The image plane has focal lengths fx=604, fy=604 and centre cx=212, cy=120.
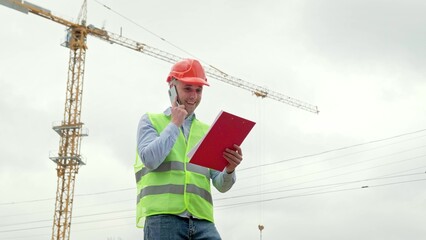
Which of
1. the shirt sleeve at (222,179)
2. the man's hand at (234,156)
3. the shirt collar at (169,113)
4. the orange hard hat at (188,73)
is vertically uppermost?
the orange hard hat at (188,73)

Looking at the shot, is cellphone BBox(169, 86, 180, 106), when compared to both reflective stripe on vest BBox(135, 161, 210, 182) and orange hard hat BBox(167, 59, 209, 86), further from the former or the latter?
reflective stripe on vest BBox(135, 161, 210, 182)

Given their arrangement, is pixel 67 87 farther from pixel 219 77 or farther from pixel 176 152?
pixel 176 152

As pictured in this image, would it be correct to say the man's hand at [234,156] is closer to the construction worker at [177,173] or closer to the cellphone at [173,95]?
the construction worker at [177,173]

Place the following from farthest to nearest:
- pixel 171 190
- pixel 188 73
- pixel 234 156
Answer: pixel 188 73 → pixel 234 156 → pixel 171 190

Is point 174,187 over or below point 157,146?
below

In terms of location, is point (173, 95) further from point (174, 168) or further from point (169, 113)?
point (174, 168)

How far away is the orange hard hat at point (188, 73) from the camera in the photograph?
406 cm

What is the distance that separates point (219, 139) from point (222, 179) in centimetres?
41

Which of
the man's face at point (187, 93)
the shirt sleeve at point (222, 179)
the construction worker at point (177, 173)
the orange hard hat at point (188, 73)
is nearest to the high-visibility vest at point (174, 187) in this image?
the construction worker at point (177, 173)

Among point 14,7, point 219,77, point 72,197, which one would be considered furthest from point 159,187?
point 219,77

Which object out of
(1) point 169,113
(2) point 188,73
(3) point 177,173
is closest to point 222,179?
(3) point 177,173

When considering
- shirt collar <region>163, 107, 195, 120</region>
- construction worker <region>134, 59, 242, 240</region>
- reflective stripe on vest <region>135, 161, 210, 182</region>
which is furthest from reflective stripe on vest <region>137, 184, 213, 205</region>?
shirt collar <region>163, 107, 195, 120</region>

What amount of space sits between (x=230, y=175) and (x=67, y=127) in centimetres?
5328

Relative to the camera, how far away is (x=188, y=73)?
411 centimetres
